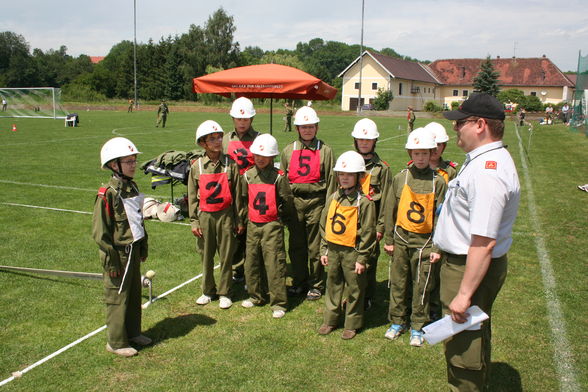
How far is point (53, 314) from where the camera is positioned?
5543 mm

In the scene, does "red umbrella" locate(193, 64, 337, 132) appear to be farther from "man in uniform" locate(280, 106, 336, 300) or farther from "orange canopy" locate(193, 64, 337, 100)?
"man in uniform" locate(280, 106, 336, 300)

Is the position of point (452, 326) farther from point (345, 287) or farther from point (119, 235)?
point (119, 235)

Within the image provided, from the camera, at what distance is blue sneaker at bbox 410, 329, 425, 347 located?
5.02m

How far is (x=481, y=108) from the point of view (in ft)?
9.58

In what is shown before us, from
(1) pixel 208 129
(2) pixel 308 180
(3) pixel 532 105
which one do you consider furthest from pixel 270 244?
(3) pixel 532 105

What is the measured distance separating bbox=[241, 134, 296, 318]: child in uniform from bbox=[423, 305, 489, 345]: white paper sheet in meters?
2.79

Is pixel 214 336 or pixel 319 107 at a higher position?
pixel 319 107

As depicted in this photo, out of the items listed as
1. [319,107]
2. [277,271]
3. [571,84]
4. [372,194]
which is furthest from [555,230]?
[571,84]

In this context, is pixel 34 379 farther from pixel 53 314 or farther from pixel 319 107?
pixel 319 107

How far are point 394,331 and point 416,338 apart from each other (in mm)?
252

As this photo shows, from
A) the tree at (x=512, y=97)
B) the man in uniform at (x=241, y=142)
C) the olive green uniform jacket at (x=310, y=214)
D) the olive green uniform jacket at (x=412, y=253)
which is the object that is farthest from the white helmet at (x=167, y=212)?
the tree at (x=512, y=97)

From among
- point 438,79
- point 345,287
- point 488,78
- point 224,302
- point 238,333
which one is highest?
point 438,79

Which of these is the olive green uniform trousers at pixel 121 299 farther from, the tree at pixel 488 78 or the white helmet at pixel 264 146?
the tree at pixel 488 78

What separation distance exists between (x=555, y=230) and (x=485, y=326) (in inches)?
284
